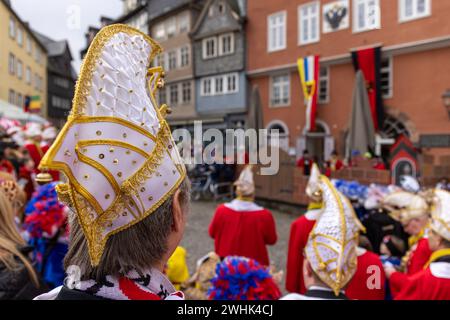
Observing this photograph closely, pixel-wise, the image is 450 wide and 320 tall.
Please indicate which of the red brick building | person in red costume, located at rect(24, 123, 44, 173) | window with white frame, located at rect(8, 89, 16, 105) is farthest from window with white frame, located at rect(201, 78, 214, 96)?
person in red costume, located at rect(24, 123, 44, 173)

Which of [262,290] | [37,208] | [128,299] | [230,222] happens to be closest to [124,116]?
[128,299]

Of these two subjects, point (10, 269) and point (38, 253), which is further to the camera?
point (38, 253)

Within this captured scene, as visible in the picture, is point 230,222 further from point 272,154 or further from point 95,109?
point 95,109

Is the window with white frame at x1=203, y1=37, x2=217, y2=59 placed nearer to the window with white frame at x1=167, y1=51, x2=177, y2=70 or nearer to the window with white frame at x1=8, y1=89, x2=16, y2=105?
the window with white frame at x1=167, y1=51, x2=177, y2=70

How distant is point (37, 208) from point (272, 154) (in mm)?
2236

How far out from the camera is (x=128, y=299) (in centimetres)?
75

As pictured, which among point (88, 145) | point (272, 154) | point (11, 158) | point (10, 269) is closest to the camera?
point (88, 145)

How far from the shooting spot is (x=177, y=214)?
839 millimetres

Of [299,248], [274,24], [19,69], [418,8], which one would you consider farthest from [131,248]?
[19,69]

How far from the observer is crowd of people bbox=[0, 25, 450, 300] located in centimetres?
74

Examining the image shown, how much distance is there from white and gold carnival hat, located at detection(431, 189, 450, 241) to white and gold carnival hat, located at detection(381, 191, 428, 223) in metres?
0.84

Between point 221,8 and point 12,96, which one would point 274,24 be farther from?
point 12,96

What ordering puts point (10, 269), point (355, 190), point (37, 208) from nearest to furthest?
point (10, 269) → point (37, 208) → point (355, 190)

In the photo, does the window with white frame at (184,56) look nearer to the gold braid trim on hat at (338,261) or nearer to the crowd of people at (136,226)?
the crowd of people at (136,226)
